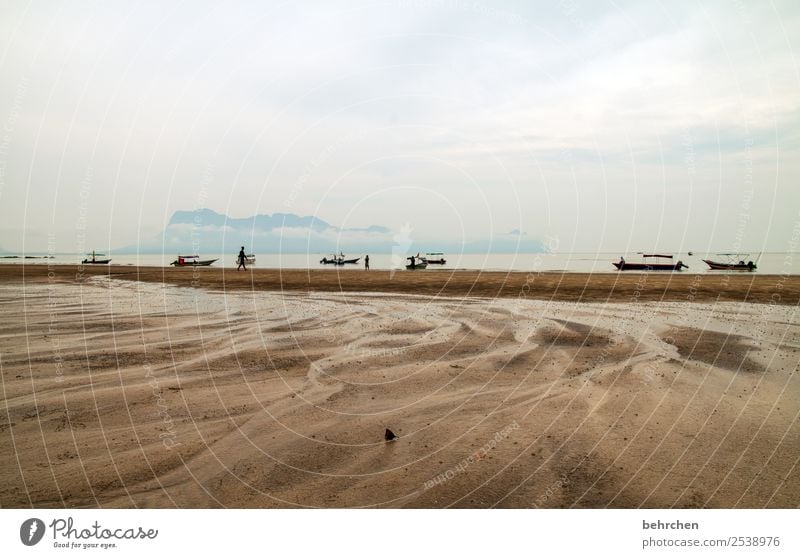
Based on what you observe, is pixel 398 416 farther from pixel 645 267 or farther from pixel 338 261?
pixel 338 261

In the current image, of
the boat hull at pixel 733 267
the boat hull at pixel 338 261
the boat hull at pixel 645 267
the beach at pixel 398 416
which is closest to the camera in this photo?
the beach at pixel 398 416

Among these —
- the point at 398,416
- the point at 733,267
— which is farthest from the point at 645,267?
the point at 398,416

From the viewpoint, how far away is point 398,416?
9.23 m

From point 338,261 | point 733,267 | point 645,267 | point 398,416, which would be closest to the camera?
point 398,416

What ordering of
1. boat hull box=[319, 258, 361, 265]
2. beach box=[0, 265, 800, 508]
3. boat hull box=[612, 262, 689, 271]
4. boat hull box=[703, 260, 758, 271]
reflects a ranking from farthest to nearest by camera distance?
boat hull box=[319, 258, 361, 265], boat hull box=[703, 260, 758, 271], boat hull box=[612, 262, 689, 271], beach box=[0, 265, 800, 508]

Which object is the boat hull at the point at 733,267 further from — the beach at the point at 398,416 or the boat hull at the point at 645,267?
the beach at the point at 398,416

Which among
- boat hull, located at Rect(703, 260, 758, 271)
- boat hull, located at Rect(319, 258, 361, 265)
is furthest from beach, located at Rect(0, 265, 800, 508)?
boat hull, located at Rect(319, 258, 361, 265)

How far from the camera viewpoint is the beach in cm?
662

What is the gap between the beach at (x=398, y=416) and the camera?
6.62 meters

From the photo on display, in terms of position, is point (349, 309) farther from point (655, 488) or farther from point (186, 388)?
point (655, 488)

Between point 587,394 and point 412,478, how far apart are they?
5.23 meters

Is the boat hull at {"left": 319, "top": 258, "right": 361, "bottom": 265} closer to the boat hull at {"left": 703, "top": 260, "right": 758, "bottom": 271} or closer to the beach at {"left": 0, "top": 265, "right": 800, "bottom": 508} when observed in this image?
the boat hull at {"left": 703, "top": 260, "right": 758, "bottom": 271}

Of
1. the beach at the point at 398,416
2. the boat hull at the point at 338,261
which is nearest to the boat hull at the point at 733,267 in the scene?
the boat hull at the point at 338,261

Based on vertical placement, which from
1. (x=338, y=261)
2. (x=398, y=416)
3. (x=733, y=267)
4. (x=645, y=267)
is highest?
(x=733, y=267)
